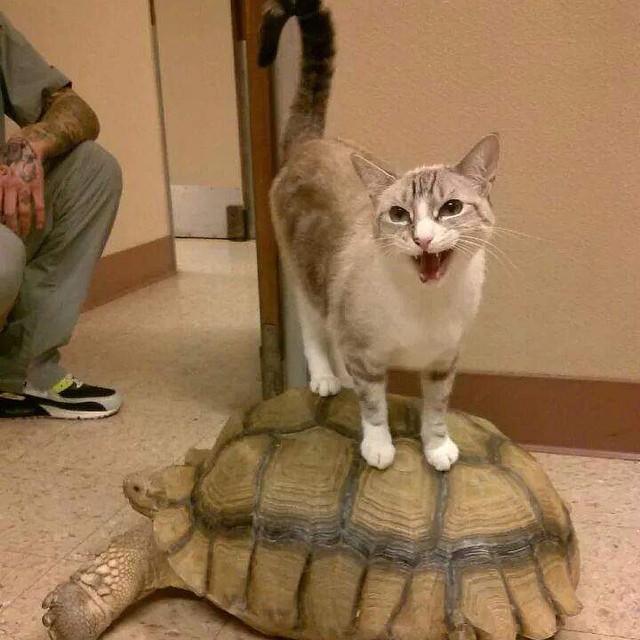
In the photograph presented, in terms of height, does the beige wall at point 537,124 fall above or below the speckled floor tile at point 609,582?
above

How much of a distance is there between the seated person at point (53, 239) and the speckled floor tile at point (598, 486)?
0.99 meters

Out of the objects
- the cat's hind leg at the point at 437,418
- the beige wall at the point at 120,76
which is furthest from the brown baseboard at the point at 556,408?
the beige wall at the point at 120,76

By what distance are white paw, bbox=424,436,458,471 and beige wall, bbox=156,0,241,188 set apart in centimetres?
268

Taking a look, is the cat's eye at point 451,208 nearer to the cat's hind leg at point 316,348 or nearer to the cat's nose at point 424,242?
the cat's nose at point 424,242

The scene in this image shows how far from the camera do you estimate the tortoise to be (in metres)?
0.89

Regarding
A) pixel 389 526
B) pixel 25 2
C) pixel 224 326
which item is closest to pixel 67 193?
pixel 224 326

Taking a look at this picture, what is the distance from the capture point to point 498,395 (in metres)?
1.48

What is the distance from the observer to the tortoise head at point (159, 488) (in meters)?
1.08

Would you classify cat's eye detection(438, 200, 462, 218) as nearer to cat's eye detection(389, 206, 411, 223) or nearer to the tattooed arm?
cat's eye detection(389, 206, 411, 223)

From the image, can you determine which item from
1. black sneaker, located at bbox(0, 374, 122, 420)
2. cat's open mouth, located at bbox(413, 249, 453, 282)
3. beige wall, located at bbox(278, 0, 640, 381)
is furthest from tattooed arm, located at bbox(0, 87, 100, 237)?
cat's open mouth, located at bbox(413, 249, 453, 282)

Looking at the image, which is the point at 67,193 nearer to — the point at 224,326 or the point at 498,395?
the point at 224,326

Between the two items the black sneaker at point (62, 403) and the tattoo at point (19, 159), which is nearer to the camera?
the tattoo at point (19, 159)

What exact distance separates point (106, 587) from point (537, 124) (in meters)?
1.04

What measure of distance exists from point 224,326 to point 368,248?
4.62 ft
